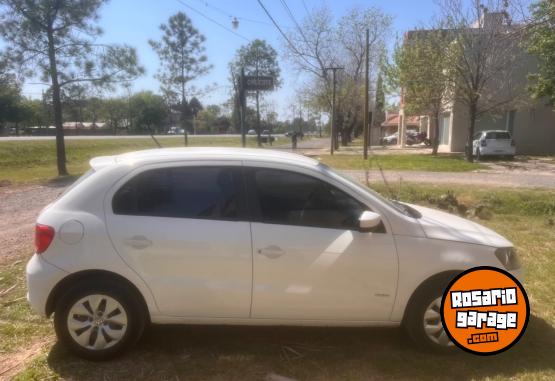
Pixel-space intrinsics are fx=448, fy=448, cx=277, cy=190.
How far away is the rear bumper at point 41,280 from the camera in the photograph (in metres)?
3.25

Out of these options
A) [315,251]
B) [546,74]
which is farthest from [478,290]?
[546,74]

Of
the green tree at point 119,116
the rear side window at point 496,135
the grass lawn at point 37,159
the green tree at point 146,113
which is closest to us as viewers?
the grass lawn at point 37,159

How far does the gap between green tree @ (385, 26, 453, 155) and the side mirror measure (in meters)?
19.1

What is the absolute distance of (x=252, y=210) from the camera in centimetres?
336

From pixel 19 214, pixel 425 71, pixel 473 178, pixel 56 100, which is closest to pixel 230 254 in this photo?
pixel 19 214

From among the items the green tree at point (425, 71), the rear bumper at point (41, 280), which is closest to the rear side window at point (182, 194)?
the rear bumper at point (41, 280)

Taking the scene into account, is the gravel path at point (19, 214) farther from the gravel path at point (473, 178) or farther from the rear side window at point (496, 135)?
the rear side window at point (496, 135)

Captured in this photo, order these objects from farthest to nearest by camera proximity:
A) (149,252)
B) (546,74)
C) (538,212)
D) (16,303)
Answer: (546,74) → (538,212) → (16,303) → (149,252)

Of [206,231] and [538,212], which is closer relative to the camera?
[206,231]

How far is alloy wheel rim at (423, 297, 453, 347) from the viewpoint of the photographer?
11.2ft

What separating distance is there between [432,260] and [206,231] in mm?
1694

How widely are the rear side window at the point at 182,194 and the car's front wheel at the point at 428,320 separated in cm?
152

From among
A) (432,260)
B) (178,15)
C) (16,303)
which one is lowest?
(16,303)

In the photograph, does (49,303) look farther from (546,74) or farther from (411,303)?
(546,74)
